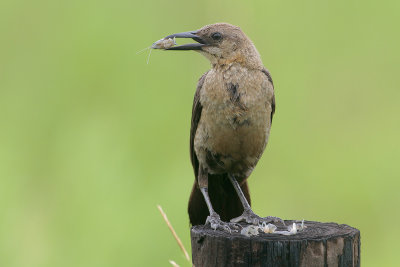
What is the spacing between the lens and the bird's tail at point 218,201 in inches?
264

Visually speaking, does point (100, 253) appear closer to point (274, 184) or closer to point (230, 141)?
point (230, 141)

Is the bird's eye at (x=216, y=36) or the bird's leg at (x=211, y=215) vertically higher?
the bird's eye at (x=216, y=36)

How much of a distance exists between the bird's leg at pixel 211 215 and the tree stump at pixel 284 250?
496mm

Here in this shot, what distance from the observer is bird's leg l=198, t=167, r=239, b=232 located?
5.51m

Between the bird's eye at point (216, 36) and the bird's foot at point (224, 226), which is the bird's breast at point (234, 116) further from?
the bird's foot at point (224, 226)

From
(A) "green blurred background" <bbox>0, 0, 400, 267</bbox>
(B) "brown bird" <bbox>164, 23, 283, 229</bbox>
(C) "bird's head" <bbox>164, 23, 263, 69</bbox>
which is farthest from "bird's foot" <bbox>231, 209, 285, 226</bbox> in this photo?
(A) "green blurred background" <bbox>0, 0, 400, 267</bbox>

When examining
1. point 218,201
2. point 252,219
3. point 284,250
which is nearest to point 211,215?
point 252,219

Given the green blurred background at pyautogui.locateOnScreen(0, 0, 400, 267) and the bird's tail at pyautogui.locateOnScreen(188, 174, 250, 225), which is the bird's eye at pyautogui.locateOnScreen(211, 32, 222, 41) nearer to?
the bird's tail at pyautogui.locateOnScreen(188, 174, 250, 225)

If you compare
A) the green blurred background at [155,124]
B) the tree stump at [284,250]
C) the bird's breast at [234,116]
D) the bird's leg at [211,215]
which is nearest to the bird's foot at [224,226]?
the bird's leg at [211,215]

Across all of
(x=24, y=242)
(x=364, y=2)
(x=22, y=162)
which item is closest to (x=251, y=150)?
(x=24, y=242)

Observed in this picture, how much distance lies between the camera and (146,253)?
7.48 m

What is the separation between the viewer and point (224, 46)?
650cm

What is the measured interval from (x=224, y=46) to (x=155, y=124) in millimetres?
2775

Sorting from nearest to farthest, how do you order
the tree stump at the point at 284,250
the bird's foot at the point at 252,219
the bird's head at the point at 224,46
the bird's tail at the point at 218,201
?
1. the tree stump at the point at 284,250
2. the bird's foot at the point at 252,219
3. the bird's head at the point at 224,46
4. the bird's tail at the point at 218,201
